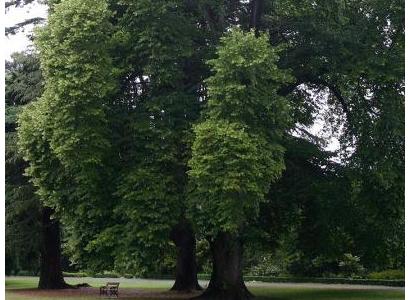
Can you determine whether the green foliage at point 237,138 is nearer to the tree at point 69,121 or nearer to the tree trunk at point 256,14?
the tree at point 69,121

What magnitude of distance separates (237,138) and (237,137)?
0.16 meters

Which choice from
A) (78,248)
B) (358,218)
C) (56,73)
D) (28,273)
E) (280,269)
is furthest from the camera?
(28,273)

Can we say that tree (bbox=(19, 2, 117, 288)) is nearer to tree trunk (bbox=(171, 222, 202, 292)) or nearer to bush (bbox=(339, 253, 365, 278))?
tree trunk (bbox=(171, 222, 202, 292))

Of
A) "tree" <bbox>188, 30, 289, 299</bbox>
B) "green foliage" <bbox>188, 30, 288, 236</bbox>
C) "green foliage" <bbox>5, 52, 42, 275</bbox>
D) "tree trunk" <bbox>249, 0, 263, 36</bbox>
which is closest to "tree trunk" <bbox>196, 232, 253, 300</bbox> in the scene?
"tree" <bbox>188, 30, 289, 299</bbox>

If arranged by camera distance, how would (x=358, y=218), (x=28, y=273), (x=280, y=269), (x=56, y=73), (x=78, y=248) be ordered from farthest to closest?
(x=28, y=273)
(x=280, y=269)
(x=358, y=218)
(x=78, y=248)
(x=56, y=73)

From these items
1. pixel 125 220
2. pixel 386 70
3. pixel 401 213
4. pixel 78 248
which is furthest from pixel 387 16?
pixel 78 248

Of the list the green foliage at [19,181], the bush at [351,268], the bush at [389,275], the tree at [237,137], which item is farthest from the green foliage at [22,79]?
the bush at [351,268]

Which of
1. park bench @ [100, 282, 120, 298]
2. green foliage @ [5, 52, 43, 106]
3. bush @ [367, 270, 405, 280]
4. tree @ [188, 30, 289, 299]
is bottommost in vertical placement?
park bench @ [100, 282, 120, 298]

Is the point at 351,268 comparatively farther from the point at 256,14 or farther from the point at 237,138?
the point at 237,138

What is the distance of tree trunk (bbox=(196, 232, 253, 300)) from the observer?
82.5ft

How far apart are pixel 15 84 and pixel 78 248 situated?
1354cm

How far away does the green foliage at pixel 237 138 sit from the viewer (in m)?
20.1

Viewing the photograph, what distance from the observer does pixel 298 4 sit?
2514 cm

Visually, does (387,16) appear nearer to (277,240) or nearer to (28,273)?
(277,240)
